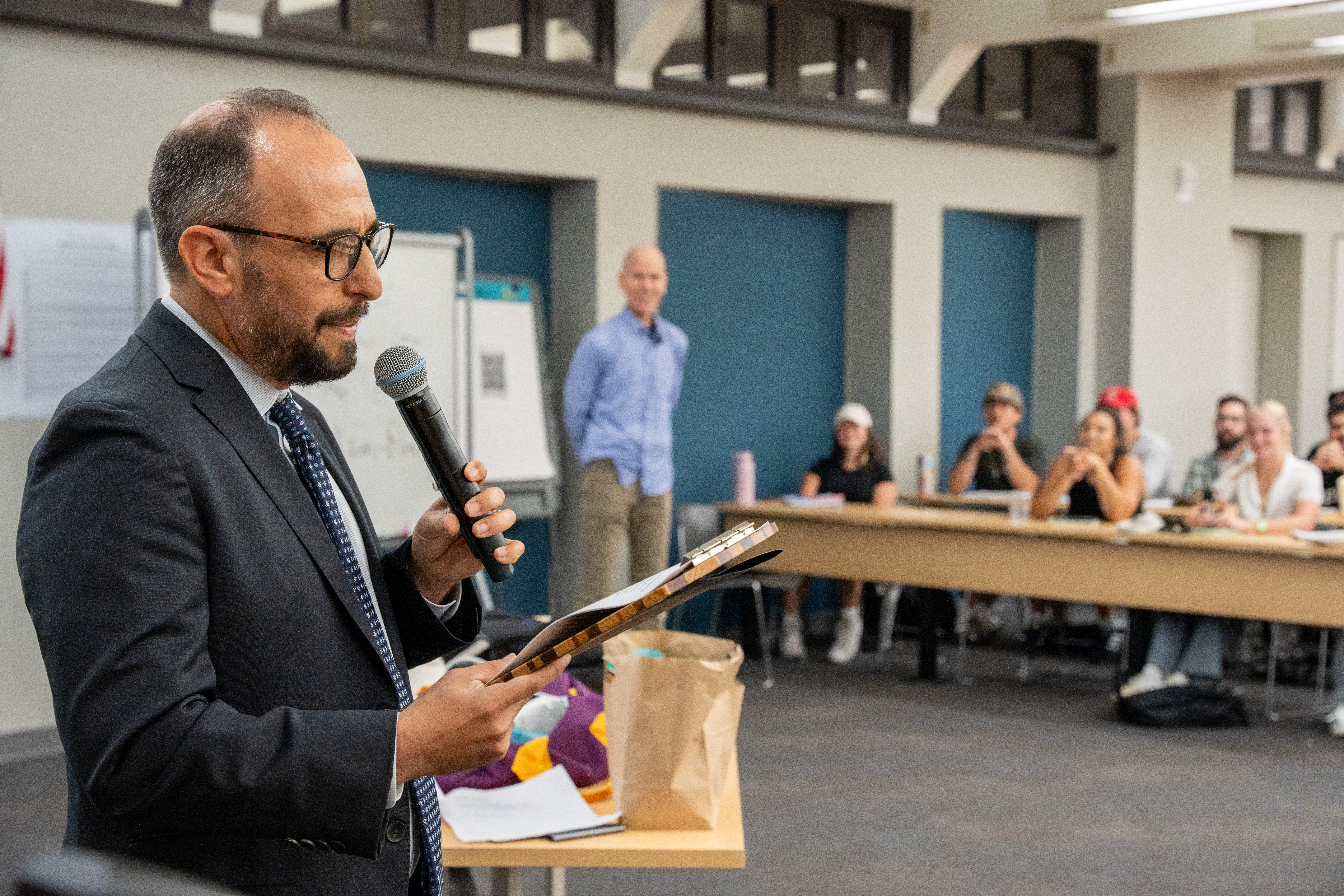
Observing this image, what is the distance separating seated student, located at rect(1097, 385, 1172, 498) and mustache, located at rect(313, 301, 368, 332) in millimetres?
5464

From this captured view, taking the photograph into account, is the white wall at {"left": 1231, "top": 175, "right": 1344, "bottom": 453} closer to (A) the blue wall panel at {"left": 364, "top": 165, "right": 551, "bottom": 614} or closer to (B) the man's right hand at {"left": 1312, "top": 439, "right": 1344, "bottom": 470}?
(B) the man's right hand at {"left": 1312, "top": 439, "right": 1344, "bottom": 470}

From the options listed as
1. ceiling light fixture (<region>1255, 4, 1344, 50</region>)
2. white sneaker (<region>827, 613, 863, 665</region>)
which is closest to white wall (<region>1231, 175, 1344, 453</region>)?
ceiling light fixture (<region>1255, 4, 1344, 50</region>)

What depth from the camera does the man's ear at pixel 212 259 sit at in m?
1.19

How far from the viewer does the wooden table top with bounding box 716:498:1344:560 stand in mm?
4824

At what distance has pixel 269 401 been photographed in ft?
4.22

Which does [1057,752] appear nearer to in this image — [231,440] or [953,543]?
[953,543]

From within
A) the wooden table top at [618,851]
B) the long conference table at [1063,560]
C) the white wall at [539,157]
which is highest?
the white wall at [539,157]

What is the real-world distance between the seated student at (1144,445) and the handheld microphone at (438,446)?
5.32 metres

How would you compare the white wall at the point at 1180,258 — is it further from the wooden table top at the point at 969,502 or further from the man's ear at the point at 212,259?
the man's ear at the point at 212,259

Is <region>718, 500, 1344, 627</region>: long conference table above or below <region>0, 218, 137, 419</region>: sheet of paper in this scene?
below

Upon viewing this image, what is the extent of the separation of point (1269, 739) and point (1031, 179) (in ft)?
12.9

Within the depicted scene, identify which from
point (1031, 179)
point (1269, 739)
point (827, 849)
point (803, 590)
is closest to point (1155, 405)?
point (1031, 179)

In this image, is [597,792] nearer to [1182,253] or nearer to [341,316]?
[341,316]

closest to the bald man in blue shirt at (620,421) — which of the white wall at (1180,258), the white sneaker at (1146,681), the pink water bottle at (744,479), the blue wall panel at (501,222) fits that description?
the blue wall panel at (501,222)
